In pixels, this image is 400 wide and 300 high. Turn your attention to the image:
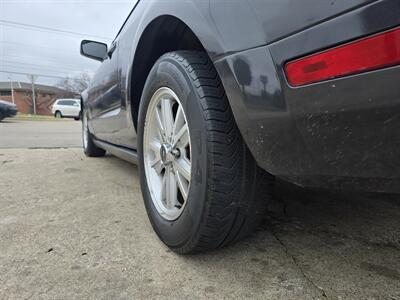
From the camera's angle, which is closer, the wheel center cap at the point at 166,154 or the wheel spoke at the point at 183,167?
the wheel spoke at the point at 183,167

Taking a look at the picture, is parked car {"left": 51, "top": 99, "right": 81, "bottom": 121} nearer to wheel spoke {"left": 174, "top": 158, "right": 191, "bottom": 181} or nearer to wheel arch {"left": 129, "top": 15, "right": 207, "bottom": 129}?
wheel arch {"left": 129, "top": 15, "right": 207, "bottom": 129}

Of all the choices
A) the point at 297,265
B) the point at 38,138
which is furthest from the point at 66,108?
the point at 297,265

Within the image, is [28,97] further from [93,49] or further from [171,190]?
[171,190]

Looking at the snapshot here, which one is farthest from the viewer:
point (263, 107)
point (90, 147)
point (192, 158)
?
point (90, 147)

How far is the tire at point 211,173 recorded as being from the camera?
4.16 feet

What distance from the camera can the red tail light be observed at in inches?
30.7

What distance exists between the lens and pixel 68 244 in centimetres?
170

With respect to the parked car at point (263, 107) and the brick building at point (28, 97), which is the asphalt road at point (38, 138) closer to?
the parked car at point (263, 107)

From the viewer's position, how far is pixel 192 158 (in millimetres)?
1383

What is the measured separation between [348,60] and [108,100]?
2.34 meters

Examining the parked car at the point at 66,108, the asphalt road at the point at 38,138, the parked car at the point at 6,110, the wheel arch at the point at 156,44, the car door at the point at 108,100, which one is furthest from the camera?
the parked car at the point at 66,108

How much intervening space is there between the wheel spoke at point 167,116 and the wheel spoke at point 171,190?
0.19 m

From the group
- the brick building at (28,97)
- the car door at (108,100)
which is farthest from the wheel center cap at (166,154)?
the brick building at (28,97)

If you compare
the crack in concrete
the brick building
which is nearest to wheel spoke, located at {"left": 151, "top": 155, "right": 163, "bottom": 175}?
the crack in concrete
